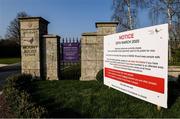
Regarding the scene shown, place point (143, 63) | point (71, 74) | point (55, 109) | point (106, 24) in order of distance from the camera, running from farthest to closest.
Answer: point (71, 74), point (106, 24), point (143, 63), point (55, 109)

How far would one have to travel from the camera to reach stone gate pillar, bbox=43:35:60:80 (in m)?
12.6

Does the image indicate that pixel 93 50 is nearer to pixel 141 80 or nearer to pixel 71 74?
pixel 71 74

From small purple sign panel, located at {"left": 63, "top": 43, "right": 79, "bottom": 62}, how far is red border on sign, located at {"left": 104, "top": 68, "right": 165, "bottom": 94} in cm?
443

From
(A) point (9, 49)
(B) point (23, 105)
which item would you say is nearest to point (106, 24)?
(B) point (23, 105)

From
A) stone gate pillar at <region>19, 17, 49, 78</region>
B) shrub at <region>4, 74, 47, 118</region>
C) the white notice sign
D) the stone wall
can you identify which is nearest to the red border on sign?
the white notice sign

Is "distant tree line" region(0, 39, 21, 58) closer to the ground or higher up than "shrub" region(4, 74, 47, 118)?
higher up

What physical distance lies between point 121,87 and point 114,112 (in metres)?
1.77

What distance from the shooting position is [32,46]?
498 inches

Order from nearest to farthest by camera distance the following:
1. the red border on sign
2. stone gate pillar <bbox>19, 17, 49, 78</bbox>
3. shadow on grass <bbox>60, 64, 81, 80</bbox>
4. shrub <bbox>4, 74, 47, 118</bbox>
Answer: shrub <bbox>4, 74, 47, 118</bbox>
the red border on sign
stone gate pillar <bbox>19, 17, 49, 78</bbox>
shadow on grass <bbox>60, 64, 81, 80</bbox>

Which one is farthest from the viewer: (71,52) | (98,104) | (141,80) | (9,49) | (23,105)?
(9,49)

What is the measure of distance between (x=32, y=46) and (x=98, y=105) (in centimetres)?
663

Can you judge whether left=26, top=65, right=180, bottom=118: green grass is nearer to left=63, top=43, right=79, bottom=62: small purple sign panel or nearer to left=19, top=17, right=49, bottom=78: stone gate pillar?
left=19, top=17, right=49, bottom=78: stone gate pillar

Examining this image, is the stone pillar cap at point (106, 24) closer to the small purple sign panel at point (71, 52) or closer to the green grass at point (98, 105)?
the small purple sign panel at point (71, 52)

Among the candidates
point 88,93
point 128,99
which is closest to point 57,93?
point 88,93
